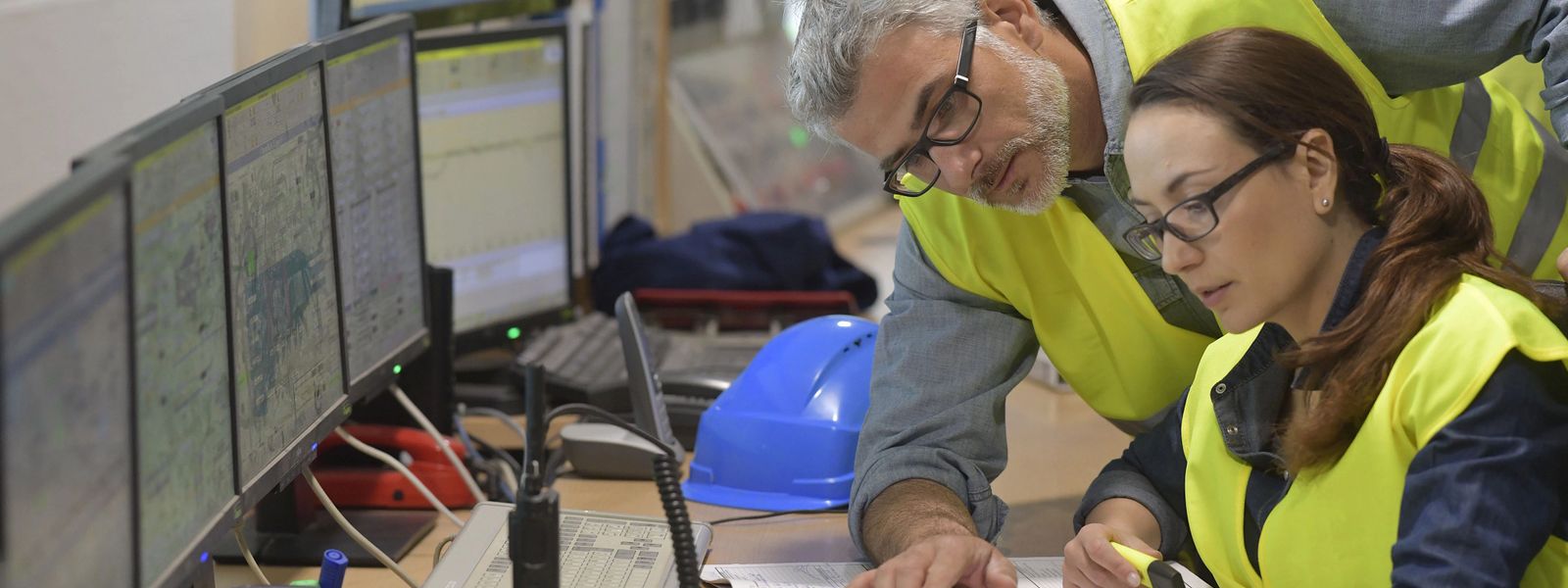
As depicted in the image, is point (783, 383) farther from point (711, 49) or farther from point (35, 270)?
point (711, 49)

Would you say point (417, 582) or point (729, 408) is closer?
point (417, 582)

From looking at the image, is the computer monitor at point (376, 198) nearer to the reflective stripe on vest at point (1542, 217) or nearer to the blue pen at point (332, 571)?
the blue pen at point (332, 571)

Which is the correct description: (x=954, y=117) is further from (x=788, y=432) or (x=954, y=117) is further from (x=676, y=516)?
(x=676, y=516)

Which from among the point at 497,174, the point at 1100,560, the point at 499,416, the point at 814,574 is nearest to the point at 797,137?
A: the point at 497,174

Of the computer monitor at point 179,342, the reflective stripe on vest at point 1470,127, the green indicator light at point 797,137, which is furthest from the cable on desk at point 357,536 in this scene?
the green indicator light at point 797,137

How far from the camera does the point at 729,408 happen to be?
5.52ft

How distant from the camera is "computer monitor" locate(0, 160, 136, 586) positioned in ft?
2.45

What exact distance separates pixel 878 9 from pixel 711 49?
103 inches

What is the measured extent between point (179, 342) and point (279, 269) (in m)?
0.25

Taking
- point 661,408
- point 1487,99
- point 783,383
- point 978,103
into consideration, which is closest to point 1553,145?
point 1487,99

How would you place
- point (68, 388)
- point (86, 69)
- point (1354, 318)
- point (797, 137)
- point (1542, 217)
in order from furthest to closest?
point (797, 137), point (86, 69), point (1542, 217), point (1354, 318), point (68, 388)

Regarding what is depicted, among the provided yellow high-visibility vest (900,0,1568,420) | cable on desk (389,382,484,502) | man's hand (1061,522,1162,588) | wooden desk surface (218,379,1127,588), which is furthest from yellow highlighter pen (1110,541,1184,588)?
cable on desk (389,382,484,502)

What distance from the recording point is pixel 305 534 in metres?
1.51

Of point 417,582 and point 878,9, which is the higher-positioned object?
point 878,9
